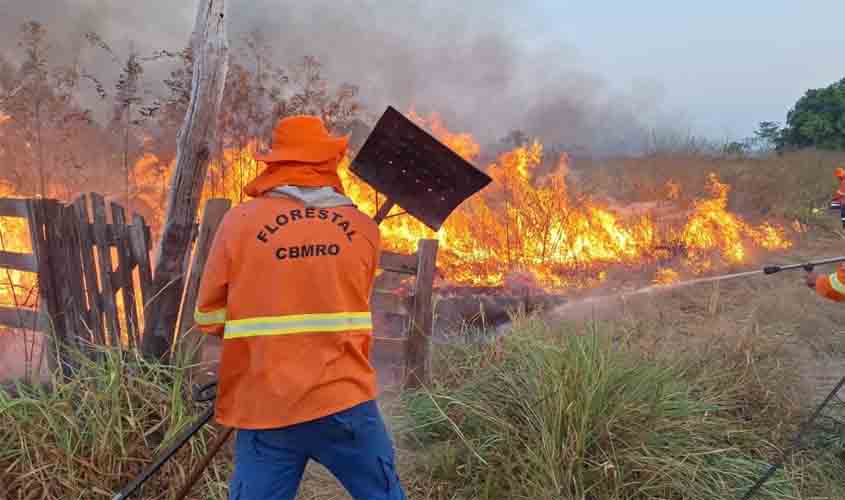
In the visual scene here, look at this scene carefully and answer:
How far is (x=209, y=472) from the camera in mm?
3316

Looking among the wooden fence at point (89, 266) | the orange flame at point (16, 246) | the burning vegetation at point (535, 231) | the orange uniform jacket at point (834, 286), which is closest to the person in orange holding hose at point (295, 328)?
the wooden fence at point (89, 266)

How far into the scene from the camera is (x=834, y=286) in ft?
12.6

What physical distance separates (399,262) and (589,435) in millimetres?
2103

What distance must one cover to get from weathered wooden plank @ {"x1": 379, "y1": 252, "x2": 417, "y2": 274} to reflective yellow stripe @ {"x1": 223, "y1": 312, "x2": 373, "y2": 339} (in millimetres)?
2503

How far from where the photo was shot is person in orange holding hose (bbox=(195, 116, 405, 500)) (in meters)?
2.13

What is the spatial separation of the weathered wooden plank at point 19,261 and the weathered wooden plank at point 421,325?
104 inches

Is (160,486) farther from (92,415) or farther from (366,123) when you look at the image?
(366,123)

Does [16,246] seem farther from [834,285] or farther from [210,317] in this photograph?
[834,285]

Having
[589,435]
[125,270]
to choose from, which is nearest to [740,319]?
[589,435]

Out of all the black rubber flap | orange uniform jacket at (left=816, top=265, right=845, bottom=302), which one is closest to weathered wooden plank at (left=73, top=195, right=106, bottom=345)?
the black rubber flap

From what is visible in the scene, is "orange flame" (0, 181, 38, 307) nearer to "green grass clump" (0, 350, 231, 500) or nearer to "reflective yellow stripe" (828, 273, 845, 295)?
"green grass clump" (0, 350, 231, 500)

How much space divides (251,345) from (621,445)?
220 cm

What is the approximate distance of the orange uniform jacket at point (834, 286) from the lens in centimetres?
379

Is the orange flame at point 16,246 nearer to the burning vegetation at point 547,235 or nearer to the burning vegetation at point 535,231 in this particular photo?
the burning vegetation at point 535,231
